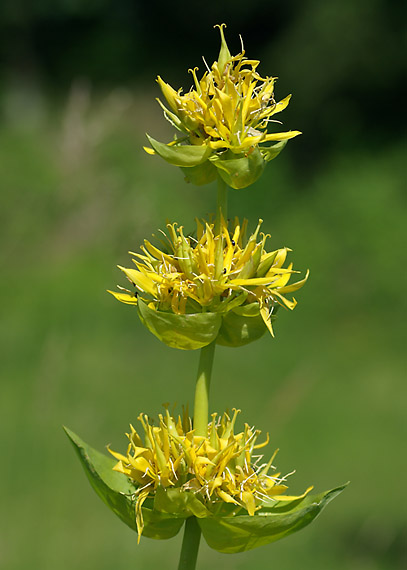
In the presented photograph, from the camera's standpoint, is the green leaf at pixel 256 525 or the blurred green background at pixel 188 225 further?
the blurred green background at pixel 188 225

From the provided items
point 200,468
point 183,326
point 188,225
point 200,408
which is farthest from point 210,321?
point 188,225

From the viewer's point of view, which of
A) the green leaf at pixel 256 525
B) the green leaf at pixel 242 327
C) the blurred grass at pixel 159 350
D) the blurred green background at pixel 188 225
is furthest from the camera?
the blurred green background at pixel 188 225

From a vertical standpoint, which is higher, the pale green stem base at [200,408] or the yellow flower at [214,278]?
the yellow flower at [214,278]

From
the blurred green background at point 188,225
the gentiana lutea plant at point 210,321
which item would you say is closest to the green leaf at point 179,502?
the gentiana lutea plant at point 210,321

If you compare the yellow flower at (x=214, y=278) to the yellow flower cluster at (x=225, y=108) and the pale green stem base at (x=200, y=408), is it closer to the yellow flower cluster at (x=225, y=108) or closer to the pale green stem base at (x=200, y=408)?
the pale green stem base at (x=200, y=408)

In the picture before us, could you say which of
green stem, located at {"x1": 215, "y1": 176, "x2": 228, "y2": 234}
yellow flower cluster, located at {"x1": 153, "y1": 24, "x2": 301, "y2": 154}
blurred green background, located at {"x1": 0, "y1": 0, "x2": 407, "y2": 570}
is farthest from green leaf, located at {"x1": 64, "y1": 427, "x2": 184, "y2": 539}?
blurred green background, located at {"x1": 0, "y1": 0, "x2": 407, "y2": 570}

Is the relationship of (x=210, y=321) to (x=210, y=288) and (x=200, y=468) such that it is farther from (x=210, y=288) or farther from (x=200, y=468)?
(x=200, y=468)

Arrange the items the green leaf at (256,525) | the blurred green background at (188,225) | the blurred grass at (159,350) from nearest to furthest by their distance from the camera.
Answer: the green leaf at (256,525) → the blurred grass at (159,350) → the blurred green background at (188,225)
